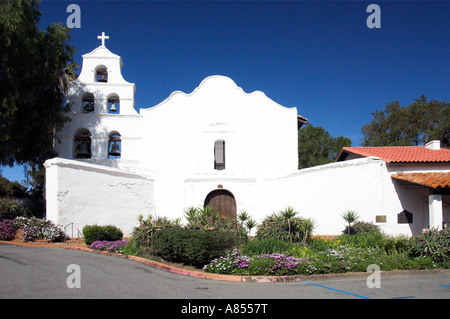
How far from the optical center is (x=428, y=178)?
13.5m

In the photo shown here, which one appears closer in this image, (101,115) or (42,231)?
(42,231)

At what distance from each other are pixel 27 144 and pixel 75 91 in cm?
367

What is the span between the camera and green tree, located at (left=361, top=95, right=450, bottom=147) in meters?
32.4

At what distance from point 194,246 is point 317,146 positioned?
29728mm

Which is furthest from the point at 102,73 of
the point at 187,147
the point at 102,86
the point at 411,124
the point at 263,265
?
the point at 411,124

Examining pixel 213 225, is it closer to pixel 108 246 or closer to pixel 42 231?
pixel 108 246

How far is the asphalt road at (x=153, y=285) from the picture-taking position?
271 inches

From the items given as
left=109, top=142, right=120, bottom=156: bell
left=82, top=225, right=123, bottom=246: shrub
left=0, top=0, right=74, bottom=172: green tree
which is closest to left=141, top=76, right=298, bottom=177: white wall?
left=109, top=142, right=120, bottom=156: bell

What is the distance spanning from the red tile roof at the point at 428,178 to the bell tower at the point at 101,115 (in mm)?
12997

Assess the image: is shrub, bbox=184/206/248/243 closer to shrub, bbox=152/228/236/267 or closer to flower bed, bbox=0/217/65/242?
shrub, bbox=152/228/236/267

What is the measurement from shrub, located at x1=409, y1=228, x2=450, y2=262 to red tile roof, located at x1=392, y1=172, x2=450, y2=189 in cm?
204

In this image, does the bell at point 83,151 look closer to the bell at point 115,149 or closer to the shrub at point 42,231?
the bell at point 115,149

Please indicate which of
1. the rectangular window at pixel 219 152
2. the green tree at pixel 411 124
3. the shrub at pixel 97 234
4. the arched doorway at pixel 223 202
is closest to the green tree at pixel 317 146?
the green tree at pixel 411 124

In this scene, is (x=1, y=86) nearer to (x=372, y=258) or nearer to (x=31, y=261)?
(x=31, y=261)
